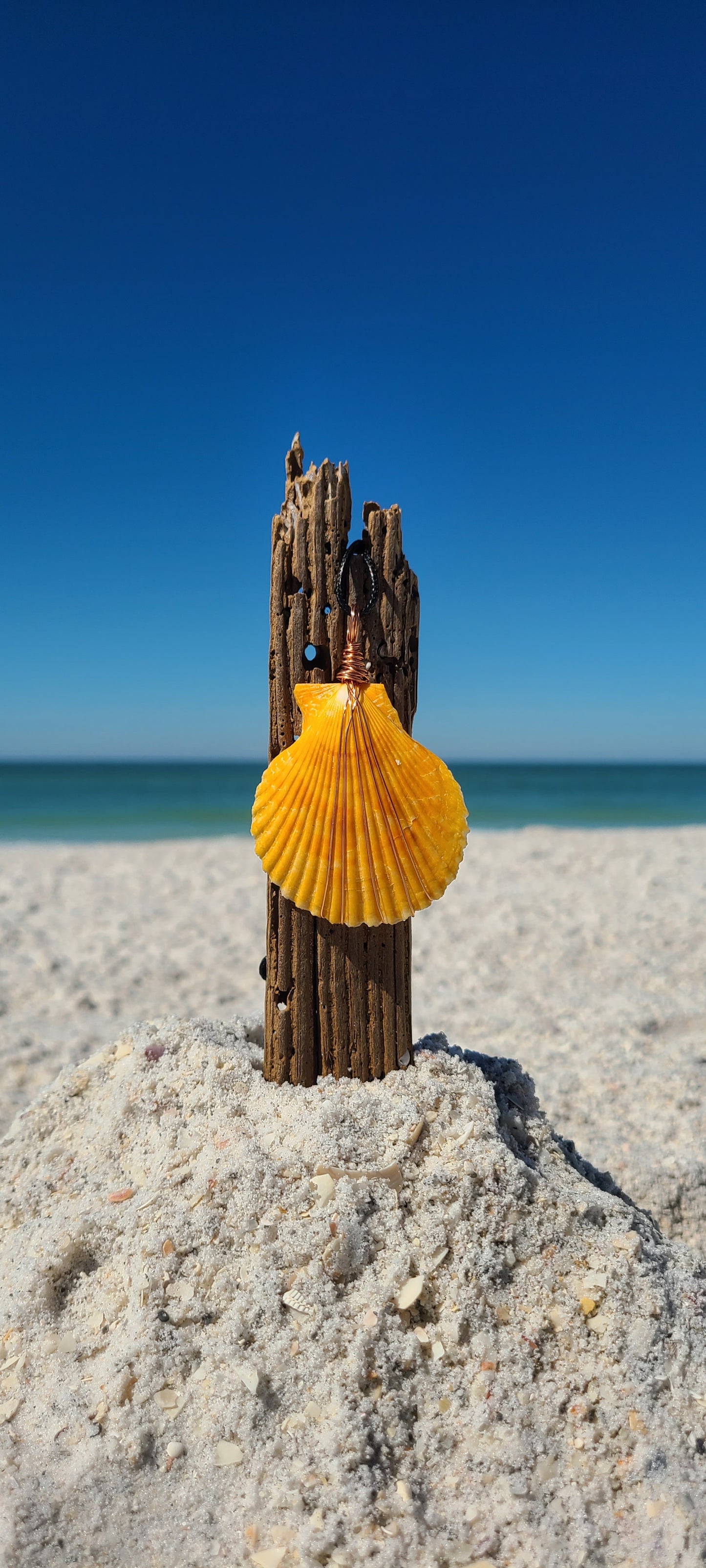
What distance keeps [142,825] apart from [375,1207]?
17.9m

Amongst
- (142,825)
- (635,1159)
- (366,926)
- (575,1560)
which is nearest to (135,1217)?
(366,926)

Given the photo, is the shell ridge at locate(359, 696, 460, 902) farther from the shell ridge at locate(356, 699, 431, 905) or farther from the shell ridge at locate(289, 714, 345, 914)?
the shell ridge at locate(289, 714, 345, 914)

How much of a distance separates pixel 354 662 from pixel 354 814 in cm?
43

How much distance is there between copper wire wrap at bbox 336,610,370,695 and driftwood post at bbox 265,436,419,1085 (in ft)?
0.12

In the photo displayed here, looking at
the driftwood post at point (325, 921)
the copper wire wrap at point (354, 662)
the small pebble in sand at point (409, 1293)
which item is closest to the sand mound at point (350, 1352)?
the small pebble in sand at point (409, 1293)

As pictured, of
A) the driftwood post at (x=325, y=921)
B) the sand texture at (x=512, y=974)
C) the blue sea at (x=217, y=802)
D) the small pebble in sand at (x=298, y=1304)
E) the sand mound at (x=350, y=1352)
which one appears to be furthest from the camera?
the blue sea at (x=217, y=802)

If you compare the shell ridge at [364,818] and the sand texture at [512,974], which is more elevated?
the shell ridge at [364,818]

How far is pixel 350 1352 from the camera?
1.72 metres

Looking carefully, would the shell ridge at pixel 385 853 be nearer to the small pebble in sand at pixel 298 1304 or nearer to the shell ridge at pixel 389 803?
the shell ridge at pixel 389 803

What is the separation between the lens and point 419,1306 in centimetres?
181

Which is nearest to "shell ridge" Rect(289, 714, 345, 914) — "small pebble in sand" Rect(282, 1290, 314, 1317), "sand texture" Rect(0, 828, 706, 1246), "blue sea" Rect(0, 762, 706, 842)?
"small pebble in sand" Rect(282, 1290, 314, 1317)

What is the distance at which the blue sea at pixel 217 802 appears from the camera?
1892cm

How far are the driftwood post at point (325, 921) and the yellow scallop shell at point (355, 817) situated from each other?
0.11 metres

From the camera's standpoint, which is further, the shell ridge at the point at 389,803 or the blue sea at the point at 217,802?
the blue sea at the point at 217,802
